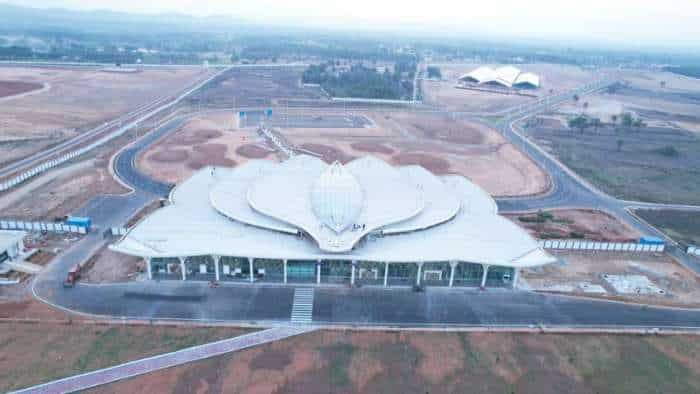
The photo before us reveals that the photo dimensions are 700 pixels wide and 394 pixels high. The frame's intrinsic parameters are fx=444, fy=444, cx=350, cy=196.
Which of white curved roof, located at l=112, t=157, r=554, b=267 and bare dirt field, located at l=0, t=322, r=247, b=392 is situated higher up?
white curved roof, located at l=112, t=157, r=554, b=267

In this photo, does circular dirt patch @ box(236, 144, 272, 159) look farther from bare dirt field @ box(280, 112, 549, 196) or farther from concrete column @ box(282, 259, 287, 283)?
concrete column @ box(282, 259, 287, 283)

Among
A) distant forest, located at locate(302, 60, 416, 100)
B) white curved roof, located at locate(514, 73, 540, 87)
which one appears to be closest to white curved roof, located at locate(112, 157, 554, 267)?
distant forest, located at locate(302, 60, 416, 100)

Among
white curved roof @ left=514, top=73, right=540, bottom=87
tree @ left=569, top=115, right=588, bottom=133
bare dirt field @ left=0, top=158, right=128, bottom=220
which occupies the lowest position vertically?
bare dirt field @ left=0, top=158, right=128, bottom=220

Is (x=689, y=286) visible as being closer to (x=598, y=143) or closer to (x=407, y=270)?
(x=407, y=270)

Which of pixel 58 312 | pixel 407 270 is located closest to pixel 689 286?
pixel 407 270

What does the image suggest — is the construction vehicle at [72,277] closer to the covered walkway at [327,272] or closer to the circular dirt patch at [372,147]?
the covered walkway at [327,272]

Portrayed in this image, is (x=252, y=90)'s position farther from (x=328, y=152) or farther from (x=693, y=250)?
(x=693, y=250)

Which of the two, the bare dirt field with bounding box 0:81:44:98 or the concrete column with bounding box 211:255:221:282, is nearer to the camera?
the concrete column with bounding box 211:255:221:282
